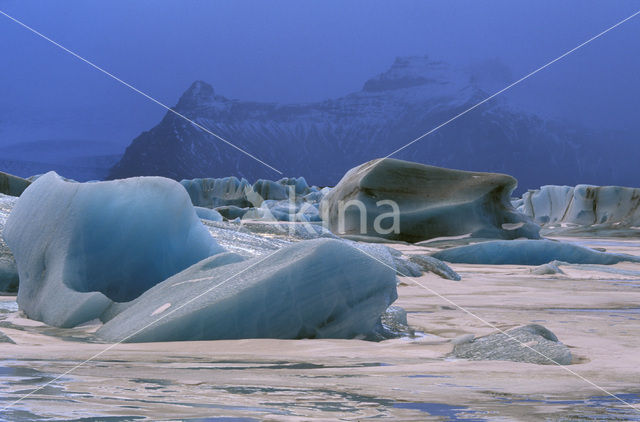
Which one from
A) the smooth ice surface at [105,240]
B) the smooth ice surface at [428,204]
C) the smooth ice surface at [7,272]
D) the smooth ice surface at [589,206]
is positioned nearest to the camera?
the smooth ice surface at [105,240]

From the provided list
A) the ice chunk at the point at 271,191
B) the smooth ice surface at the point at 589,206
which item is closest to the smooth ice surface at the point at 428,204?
the smooth ice surface at the point at 589,206

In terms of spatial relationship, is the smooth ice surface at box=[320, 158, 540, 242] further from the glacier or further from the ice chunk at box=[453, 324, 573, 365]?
the ice chunk at box=[453, 324, 573, 365]

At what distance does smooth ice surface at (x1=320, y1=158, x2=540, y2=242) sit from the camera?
37.3 feet

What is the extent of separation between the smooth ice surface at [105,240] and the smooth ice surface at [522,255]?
451 cm

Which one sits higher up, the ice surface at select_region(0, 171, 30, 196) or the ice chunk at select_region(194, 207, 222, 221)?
the ice surface at select_region(0, 171, 30, 196)

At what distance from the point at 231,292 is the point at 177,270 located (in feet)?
3.73

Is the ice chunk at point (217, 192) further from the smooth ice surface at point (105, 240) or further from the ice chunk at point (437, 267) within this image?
the smooth ice surface at point (105, 240)

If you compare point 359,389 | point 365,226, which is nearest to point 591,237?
point 365,226

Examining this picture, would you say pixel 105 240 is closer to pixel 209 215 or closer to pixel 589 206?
pixel 209 215

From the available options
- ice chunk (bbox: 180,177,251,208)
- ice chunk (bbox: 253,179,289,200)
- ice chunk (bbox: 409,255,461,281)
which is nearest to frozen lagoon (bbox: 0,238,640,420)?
ice chunk (bbox: 409,255,461,281)

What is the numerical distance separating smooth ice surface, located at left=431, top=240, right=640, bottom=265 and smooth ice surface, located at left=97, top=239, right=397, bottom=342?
504 centimetres

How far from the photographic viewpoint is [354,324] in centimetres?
308

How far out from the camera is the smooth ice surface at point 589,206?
2002cm

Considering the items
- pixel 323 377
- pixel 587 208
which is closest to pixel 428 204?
pixel 323 377
